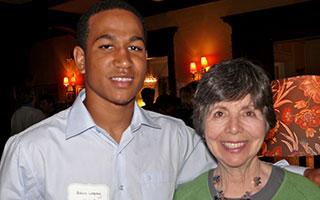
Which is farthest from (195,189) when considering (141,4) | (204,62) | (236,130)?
(141,4)

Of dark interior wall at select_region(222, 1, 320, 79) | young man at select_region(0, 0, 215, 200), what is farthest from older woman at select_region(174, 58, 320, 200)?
dark interior wall at select_region(222, 1, 320, 79)

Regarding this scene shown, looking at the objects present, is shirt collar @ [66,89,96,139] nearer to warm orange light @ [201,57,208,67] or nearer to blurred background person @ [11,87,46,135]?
blurred background person @ [11,87,46,135]

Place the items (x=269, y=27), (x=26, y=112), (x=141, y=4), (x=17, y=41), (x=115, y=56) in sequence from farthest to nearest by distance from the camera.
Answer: (x=17, y=41) → (x=141, y=4) → (x=269, y=27) → (x=26, y=112) → (x=115, y=56)

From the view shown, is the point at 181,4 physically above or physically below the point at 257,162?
above

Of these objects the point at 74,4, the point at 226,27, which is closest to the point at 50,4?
the point at 74,4

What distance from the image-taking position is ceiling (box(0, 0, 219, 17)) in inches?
311

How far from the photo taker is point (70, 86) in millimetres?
11359

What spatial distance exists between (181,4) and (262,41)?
228 cm

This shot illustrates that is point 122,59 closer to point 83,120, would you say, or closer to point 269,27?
→ point 83,120

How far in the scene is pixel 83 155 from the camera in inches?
58.4

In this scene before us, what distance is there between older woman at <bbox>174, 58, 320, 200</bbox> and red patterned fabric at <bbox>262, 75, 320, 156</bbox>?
0.91ft

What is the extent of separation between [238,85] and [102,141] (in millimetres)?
621

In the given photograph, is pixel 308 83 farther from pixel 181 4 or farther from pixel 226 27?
pixel 181 4

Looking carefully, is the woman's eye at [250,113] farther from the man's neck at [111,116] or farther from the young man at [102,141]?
the man's neck at [111,116]
